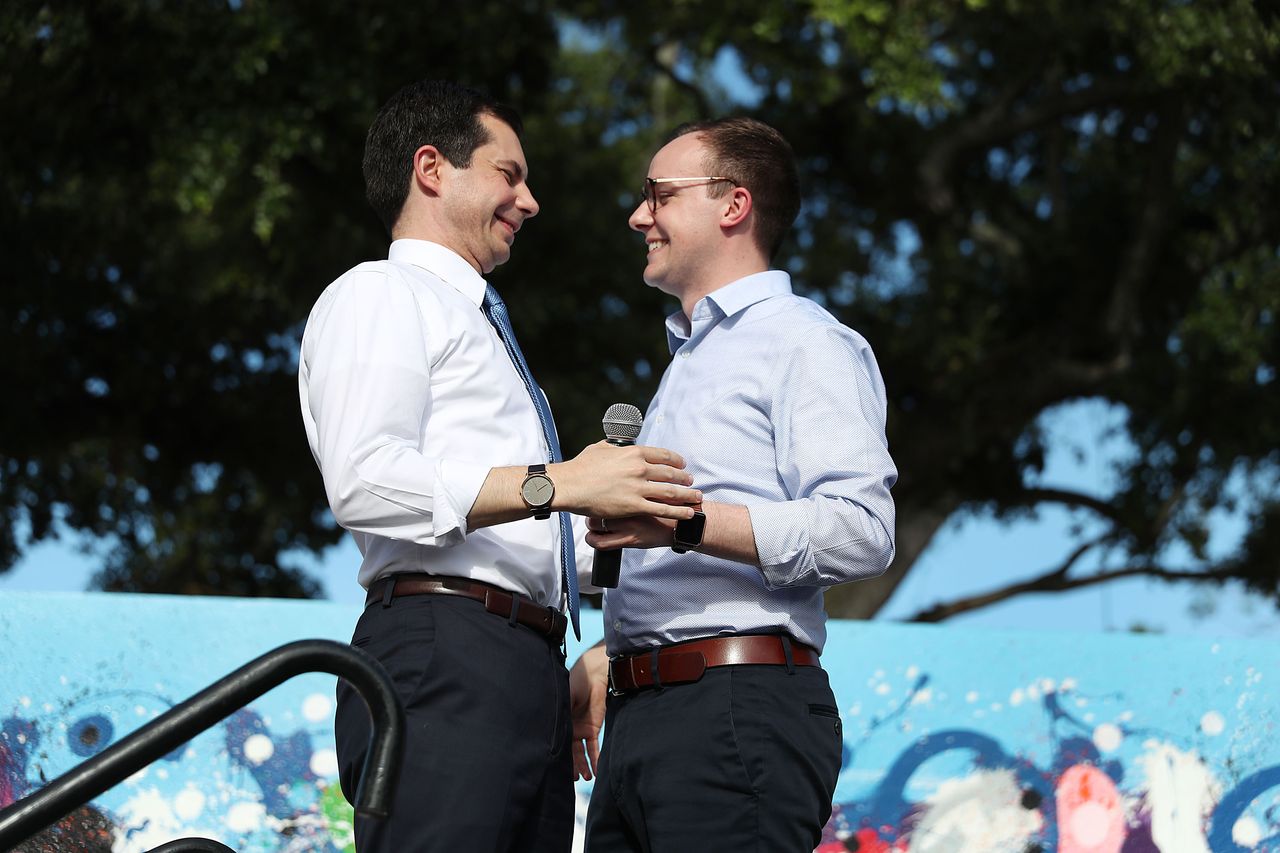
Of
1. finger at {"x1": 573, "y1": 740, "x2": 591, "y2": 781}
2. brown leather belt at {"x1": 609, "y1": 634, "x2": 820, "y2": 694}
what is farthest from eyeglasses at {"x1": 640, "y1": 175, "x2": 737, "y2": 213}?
finger at {"x1": 573, "y1": 740, "x2": 591, "y2": 781}

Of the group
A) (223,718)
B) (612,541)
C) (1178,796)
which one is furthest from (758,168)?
(1178,796)

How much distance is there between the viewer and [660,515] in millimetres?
2467

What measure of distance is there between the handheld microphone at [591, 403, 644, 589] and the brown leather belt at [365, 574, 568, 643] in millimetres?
205

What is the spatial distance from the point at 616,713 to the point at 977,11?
10.00 metres

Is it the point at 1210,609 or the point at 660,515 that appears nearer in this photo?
the point at 660,515

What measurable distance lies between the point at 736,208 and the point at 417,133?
0.74m

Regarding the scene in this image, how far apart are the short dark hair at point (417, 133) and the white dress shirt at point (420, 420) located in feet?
0.60

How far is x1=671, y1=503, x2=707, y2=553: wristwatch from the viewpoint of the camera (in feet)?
8.32

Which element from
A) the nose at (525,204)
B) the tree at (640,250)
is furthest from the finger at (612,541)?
the tree at (640,250)

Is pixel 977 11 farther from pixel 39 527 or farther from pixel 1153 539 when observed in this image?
pixel 39 527

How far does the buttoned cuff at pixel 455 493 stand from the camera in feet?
8.05

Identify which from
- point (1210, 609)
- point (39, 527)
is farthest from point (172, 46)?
point (1210, 609)

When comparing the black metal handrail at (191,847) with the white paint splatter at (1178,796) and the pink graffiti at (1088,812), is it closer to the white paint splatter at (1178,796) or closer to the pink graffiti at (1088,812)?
the pink graffiti at (1088,812)

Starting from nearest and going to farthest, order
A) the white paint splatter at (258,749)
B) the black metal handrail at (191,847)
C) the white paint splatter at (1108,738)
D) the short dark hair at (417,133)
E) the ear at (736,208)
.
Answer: the black metal handrail at (191,847)
the short dark hair at (417,133)
the ear at (736,208)
the white paint splatter at (258,749)
the white paint splatter at (1108,738)
